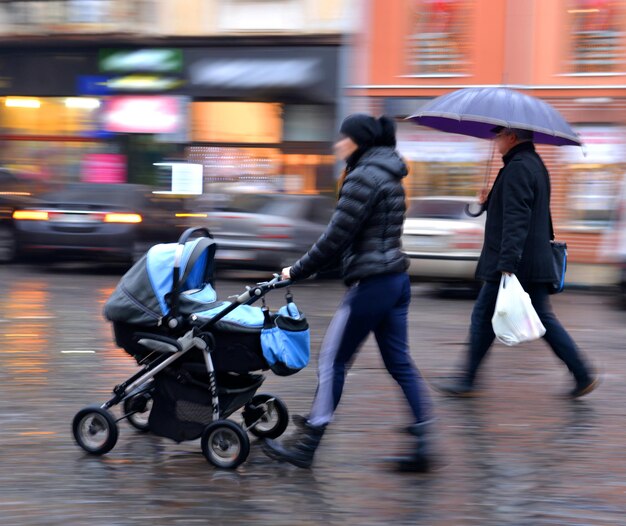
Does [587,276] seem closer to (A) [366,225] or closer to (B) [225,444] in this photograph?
(A) [366,225]

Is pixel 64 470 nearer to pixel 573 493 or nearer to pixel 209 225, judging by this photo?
pixel 573 493

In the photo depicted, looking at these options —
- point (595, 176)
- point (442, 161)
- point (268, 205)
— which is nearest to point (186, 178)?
point (442, 161)

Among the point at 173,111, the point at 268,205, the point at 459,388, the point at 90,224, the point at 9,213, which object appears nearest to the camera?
the point at 459,388

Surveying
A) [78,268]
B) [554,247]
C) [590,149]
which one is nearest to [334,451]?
[554,247]

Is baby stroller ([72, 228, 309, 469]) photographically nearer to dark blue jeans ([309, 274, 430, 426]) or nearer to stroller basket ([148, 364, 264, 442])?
stroller basket ([148, 364, 264, 442])

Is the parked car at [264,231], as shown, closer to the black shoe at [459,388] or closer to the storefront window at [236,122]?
the storefront window at [236,122]

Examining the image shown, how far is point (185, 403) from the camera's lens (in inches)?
234

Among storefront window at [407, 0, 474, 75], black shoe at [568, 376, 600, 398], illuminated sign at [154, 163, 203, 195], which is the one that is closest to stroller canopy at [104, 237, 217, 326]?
black shoe at [568, 376, 600, 398]

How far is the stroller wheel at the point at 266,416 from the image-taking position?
6238 mm

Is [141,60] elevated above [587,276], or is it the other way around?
[141,60]

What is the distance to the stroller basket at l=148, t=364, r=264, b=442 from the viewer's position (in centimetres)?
589

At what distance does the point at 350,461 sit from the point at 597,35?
677 inches

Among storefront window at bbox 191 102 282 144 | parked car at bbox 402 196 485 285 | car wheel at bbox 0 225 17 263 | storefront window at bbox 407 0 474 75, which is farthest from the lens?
storefront window at bbox 191 102 282 144

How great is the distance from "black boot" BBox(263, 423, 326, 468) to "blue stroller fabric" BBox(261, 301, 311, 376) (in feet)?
1.05
